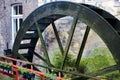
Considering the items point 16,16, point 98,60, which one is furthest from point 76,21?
point 16,16

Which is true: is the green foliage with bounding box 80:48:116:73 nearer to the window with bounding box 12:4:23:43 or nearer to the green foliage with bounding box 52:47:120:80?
the green foliage with bounding box 52:47:120:80

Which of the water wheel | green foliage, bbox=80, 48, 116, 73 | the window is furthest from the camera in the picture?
the window

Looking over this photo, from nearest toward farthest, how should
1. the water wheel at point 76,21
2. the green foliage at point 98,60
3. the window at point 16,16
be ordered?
1. the water wheel at point 76,21
2. the green foliage at point 98,60
3. the window at point 16,16

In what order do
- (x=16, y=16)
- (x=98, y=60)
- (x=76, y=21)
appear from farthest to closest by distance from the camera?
(x=16, y=16)
(x=98, y=60)
(x=76, y=21)

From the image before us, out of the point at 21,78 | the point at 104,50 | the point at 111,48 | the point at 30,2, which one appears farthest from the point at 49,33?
the point at 111,48

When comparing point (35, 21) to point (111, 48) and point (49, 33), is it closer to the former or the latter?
point (49, 33)

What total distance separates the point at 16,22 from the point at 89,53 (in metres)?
3.63

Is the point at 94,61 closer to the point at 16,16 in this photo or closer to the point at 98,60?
the point at 98,60

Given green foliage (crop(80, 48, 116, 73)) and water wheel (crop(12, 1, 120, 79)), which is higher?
water wheel (crop(12, 1, 120, 79))

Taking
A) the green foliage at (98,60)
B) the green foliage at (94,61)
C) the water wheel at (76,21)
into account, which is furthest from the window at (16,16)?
the green foliage at (98,60)

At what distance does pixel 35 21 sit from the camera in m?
7.78

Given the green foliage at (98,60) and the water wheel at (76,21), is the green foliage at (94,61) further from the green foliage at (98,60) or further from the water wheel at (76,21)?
the water wheel at (76,21)

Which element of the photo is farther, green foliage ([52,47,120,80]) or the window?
the window

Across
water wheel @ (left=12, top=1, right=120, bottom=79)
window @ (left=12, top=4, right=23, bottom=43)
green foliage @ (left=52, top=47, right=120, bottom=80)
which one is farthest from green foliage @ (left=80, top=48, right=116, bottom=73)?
window @ (left=12, top=4, right=23, bottom=43)
